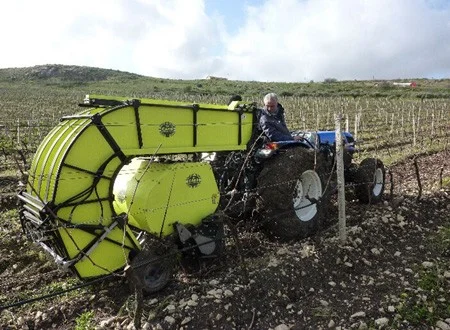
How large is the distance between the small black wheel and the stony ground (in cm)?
12

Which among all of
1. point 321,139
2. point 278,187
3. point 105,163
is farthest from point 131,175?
point 321,139

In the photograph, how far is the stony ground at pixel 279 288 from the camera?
452cm

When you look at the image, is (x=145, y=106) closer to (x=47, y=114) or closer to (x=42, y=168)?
(x=42, y=168)

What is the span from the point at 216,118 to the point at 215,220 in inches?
51.8

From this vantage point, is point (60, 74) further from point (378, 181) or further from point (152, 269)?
point (152, 269)

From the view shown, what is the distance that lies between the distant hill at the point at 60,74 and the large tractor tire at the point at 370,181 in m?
84.7

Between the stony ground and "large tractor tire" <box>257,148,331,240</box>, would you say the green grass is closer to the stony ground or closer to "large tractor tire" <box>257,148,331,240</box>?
the stony ground

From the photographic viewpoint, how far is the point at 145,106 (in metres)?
4.88

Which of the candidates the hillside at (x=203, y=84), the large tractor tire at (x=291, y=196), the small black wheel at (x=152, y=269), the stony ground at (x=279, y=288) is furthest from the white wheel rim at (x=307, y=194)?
the hillside at (x=203, y=84)

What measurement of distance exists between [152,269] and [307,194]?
2.88m

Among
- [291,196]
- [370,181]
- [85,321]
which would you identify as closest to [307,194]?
[291,196]

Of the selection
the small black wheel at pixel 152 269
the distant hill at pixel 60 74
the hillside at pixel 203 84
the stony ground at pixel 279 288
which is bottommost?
the stony ground at pixel 279 288

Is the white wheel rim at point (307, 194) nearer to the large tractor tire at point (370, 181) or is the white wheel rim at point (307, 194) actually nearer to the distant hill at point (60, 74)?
the large tractor tire at point (370, 181)

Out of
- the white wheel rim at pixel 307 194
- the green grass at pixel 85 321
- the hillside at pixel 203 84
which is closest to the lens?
the green grass at pixel 85 321
